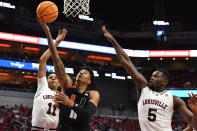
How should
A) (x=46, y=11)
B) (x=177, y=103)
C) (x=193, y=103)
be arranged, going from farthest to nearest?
(x=46, y=11)
(x=177, y=103)
(x=193, y=103)

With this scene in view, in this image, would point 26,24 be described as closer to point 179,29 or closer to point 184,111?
point 179,29

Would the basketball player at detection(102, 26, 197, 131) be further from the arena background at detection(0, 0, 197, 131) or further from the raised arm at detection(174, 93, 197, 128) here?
the arena background at detection(0, 0, 197, 131)

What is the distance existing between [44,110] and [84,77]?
60.7 inches

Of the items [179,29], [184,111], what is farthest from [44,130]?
[179,29]

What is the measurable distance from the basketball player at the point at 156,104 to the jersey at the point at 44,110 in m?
1.75

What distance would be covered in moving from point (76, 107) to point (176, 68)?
28.4 m

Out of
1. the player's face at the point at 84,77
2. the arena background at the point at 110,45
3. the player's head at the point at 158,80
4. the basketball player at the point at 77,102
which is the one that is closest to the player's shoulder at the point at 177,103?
the player's head at the point at 158,80

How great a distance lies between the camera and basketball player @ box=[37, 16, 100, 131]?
3.42 metres

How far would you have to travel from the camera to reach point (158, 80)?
13.5 feet

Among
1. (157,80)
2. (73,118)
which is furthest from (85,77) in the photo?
(157,80)

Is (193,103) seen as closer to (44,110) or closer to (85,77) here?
(85,77)

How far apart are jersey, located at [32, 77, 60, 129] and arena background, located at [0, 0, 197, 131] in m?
18.9

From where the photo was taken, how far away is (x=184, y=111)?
13.0ft

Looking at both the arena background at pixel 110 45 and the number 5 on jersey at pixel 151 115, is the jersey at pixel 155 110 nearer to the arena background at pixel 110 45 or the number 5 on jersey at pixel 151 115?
the number 5 on jersey at pixel 151 115
